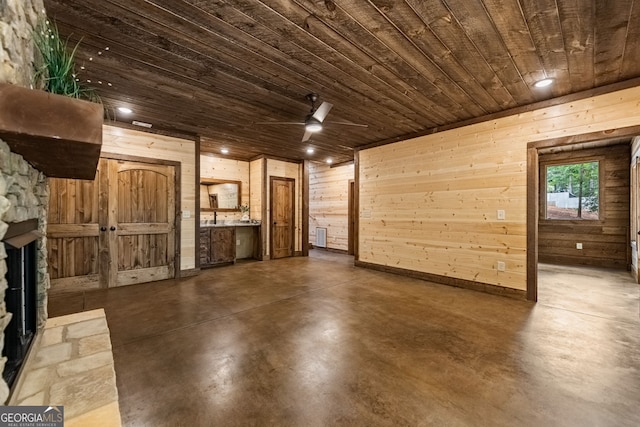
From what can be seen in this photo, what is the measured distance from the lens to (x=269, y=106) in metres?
3.56

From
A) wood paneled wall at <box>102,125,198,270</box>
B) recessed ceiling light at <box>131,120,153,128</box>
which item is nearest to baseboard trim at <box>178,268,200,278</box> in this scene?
wood paneled wall at <box>102,125,198,270</box>

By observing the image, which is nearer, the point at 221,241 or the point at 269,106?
the point at 269,106

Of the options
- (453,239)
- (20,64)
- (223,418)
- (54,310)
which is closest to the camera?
(20,64)

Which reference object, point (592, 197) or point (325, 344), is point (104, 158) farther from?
point (592, 197)

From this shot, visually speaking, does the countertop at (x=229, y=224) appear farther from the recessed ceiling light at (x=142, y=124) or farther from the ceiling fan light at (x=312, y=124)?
the ceiling fan light at (x=312, y=124)

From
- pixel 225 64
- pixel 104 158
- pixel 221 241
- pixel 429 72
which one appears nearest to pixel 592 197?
pixel 429 72

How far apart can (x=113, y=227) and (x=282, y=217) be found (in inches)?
140

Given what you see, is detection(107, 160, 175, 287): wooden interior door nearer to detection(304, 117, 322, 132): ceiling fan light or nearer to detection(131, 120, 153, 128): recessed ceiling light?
detection(131, 120, 153, 128): recessed ceiling light

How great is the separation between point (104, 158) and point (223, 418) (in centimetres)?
423

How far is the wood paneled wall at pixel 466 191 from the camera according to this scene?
11.0 feet

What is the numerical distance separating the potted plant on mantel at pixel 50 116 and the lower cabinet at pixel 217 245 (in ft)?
13.1

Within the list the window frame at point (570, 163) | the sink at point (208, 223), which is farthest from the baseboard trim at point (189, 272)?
the window frame at point (570, 163)

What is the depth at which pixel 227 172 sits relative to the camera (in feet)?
22.0

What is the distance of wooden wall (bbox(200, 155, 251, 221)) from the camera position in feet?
20.9
